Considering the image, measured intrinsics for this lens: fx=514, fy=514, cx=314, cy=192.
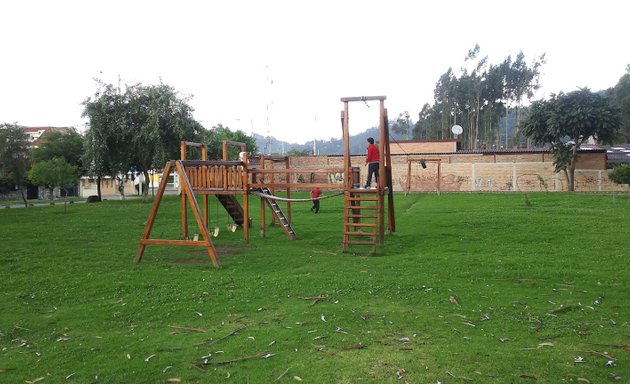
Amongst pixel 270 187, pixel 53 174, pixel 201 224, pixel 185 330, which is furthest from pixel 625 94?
pixel 185 330

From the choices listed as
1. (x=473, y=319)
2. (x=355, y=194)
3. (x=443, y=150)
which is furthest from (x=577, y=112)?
(x=473, y=319)

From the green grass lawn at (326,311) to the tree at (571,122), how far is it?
20.2 meters

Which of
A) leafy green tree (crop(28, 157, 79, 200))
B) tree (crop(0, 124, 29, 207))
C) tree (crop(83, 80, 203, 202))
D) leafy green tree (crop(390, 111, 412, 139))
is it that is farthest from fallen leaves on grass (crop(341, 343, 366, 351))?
leafy green tree (crop(390, 111, 412, 139))

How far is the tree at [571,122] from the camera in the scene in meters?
32.0

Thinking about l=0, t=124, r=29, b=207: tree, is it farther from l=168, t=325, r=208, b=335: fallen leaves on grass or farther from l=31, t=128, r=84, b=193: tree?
l=168, t=325, r=208, b=335: fallen leaves on grass

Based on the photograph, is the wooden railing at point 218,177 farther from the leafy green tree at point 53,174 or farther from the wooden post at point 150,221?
the leafy green tree at point 53,174

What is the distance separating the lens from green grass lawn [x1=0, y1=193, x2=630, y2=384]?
17.9ft

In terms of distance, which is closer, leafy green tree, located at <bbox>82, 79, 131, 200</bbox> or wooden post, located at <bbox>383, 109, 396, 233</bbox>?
wooden post, located at <bbox>383, 109, 396, 233</bbox>

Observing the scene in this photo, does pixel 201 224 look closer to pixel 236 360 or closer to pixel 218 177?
pixel 218 177

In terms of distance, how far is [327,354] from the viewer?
19.0 feet

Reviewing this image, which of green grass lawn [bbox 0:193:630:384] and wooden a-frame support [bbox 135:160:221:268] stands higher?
wooden a-frame support [bbox 135:160:221:268]

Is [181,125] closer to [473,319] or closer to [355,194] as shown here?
[355,194]

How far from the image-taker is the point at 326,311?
7.48 metres

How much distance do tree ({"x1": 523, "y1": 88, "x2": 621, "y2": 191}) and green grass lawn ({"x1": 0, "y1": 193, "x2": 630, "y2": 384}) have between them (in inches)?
794
